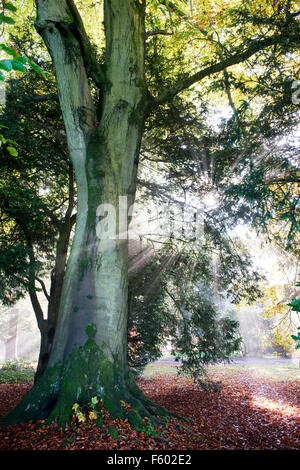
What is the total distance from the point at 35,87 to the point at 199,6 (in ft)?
19.4

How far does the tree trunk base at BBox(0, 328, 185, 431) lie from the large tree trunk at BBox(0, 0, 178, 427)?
0.04 feet

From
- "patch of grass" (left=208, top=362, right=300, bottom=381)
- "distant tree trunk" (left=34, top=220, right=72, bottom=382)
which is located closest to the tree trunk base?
"distant tree trunk" (left=34, top=220, right=72, bottom=382)

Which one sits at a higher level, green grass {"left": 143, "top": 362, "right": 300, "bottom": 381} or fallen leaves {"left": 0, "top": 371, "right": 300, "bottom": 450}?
fallen leaves {"left": 0, "top": 371, "right": 300, "bottom": 450}

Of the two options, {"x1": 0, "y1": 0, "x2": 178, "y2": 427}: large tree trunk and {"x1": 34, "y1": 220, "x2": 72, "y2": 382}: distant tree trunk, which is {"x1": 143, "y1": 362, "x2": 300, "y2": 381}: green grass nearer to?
{"x1": 34, "y1": 220, "x2": 72, "y2": 382}: distant tree trunk

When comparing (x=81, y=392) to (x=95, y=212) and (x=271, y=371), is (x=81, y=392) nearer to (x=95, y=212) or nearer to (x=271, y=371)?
(x=95, y=212)

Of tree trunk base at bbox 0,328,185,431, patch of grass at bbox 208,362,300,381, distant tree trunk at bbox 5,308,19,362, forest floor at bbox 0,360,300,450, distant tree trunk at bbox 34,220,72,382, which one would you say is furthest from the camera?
distant tree trunk at bbox 5,308,19,362

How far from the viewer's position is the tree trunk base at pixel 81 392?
377 cm

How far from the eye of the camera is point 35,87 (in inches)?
284

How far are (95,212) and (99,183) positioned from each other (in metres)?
0.52

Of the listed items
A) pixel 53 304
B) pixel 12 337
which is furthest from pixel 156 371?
pixel 12 337

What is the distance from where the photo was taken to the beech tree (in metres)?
3.99

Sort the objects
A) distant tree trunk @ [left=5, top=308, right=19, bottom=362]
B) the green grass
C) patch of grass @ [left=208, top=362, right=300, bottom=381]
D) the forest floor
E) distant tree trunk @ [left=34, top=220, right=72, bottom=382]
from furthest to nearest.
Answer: distant tree trunk @ [left=5, top=308, right=19, bottom=362]
the green grass
patch of grass @ [left=208, top=362, right=300, bottom=381]
distant tree trunk @ [left=34, top=220, right=72, bottom=382]
the forest floor

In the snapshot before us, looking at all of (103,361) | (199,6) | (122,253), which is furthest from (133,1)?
(103,361)

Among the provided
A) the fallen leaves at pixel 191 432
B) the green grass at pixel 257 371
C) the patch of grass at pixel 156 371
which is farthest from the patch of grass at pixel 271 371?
the fallen leaves at pixel 191 432
